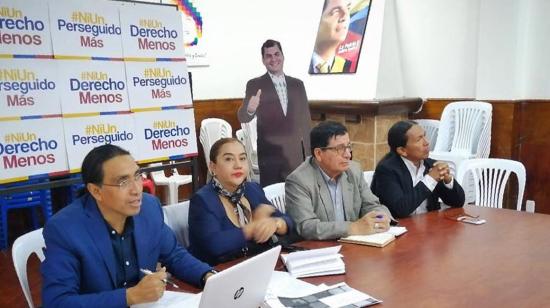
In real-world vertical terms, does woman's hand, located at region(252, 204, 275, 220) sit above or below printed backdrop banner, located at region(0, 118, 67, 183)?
below

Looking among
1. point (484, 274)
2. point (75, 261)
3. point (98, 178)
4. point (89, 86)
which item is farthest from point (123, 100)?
point (484, 274)

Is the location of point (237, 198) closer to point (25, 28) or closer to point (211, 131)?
point (25, 28)

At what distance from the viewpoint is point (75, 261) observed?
4.47 feet

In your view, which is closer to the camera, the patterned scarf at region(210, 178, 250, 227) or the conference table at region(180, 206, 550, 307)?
the conference table at region(180, 206, 550, 307)

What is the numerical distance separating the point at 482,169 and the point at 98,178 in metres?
2.33

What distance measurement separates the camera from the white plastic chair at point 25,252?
1.57 meters

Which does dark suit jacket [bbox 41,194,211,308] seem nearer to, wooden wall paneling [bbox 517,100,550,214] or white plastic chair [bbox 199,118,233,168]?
white plastic chair [bbox 199,118,233,168]

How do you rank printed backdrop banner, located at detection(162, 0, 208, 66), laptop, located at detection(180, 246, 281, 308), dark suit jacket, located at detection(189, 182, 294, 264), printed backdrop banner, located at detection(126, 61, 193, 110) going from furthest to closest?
printed backdrop banner, located at detection(162, 0, 208, 66) < printed backdrop banner, located at detection(126, 61, 193, 110) < dark suit jacket, located at detection(189, 182, 294, 264) < laptop, located at detection(180, 246, 281, 308)

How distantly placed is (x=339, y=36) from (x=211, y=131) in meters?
1.70

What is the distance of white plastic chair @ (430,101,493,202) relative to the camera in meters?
4.13

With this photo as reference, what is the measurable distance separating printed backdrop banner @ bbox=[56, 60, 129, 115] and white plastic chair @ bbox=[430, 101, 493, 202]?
2825mm

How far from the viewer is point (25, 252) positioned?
163 centimetres

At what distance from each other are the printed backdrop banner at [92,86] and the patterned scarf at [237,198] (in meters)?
0.92

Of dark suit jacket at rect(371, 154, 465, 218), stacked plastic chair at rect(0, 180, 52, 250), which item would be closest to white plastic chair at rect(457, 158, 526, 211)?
dark suit jacket at rect(371, 154, 465, 218)
